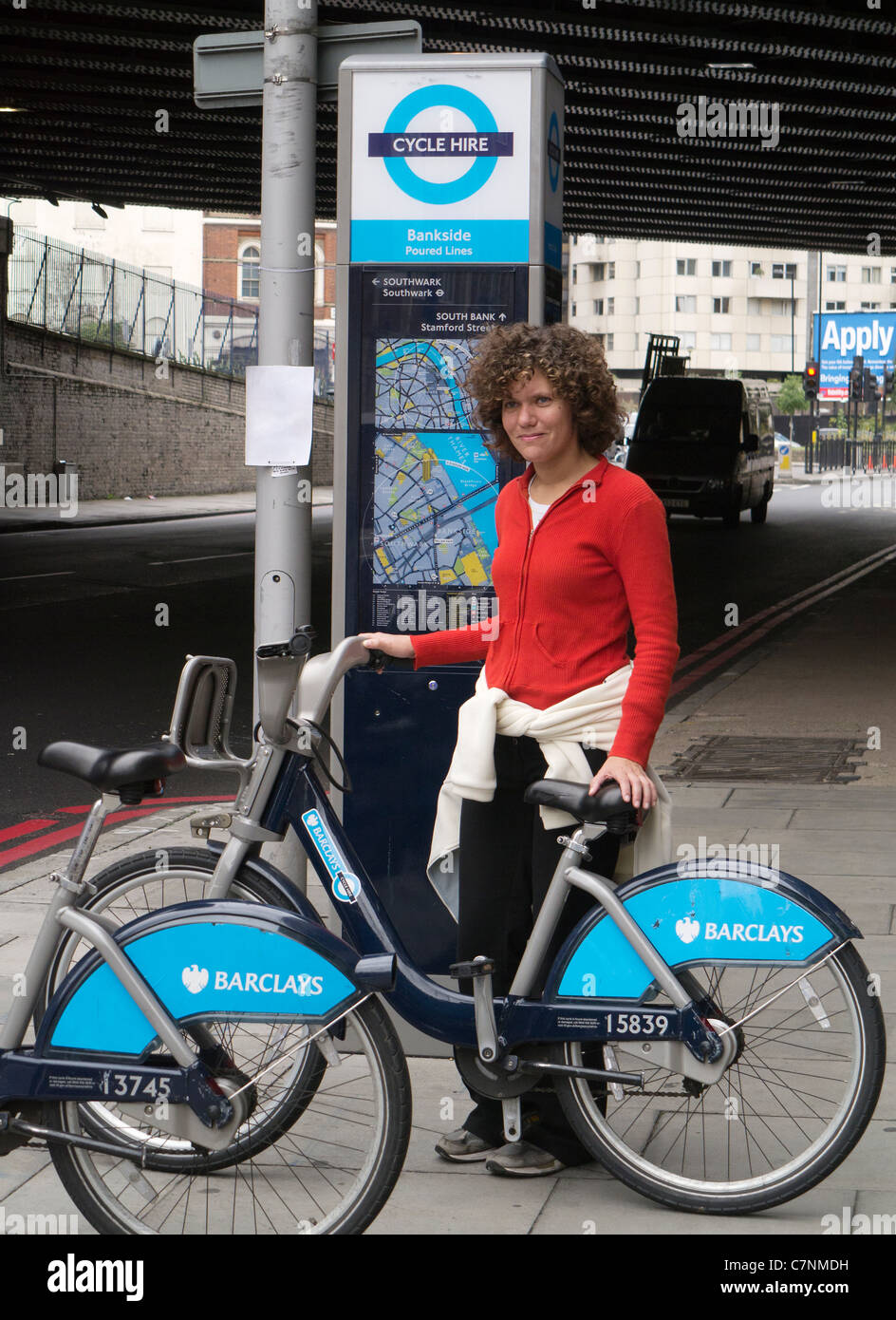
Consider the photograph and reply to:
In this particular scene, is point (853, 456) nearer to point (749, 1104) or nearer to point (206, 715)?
point (749, 1104)

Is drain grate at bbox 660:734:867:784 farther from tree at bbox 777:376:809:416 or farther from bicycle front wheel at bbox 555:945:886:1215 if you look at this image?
tree at bbox 777:376:809:416

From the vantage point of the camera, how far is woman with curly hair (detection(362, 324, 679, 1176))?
372 cm

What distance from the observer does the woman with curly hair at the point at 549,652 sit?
12.2 ft

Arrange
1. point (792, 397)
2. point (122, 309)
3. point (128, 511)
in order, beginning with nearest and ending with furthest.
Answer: point (128, 511)
point (122, 309)
point (792, 397)

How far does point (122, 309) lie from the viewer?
39.5 m

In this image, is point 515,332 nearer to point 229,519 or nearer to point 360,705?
point 360,705

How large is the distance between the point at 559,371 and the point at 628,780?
936 mm

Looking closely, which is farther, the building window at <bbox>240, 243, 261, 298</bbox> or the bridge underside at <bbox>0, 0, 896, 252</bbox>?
the building window at <bbox>240, 243, 261, 298</bbox>

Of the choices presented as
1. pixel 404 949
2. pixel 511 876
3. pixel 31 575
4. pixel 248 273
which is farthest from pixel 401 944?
pixel 248 273

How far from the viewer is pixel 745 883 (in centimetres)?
358

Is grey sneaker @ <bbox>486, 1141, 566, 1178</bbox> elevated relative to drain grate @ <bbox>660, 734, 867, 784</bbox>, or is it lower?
lower

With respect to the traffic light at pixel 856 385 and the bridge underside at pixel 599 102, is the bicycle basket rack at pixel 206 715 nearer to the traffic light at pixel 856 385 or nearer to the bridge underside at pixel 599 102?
the bridge underside at pixel 599 102

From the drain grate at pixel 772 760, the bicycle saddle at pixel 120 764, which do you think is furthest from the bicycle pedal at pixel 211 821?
the drain grate at pixel 772 760

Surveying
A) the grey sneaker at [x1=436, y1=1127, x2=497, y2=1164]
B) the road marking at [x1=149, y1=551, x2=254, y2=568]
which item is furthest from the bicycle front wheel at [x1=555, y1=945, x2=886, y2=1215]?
the road marking at [x1=149, y1=551, x2=254, y2=568]
